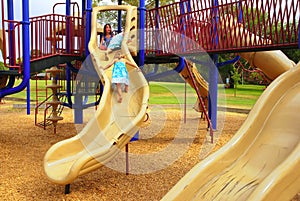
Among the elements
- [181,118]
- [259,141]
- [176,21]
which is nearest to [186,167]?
[259,141]

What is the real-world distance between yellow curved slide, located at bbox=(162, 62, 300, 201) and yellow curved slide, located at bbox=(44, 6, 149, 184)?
78.2 inches

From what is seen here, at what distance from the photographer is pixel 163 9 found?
28.7 ft

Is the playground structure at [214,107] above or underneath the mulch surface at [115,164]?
above

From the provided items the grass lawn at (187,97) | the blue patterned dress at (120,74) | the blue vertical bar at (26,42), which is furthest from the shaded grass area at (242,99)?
the blue vertical bar at (26,42)

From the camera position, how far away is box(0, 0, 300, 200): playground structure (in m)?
3.48

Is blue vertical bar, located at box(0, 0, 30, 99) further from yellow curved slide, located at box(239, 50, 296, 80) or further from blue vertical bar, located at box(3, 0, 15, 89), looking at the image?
yellow curved slide, located at box(239, 50, 296, 80)

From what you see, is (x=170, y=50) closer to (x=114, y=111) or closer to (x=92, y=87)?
(x=114, y=111)

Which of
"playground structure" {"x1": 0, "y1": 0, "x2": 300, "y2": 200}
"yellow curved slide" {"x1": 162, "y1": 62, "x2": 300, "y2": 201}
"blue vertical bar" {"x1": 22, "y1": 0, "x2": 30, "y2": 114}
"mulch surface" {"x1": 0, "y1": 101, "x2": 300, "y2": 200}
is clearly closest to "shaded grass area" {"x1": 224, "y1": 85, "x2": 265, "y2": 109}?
"mulch surface" {"x1": 0, "y1": 101, "x2": 300, "y2": 200}

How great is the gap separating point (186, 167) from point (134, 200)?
200cm

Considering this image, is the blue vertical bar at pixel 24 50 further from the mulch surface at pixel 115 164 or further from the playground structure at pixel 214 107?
the mulch surface at pixel 115 164

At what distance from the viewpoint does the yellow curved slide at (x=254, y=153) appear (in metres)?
3.45

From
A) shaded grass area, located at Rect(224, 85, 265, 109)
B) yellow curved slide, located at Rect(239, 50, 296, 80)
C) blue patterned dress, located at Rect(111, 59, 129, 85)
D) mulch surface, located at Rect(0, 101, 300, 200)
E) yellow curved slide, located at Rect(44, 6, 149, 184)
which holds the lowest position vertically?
mulch surface, located at Rect(0, 101, 300, 200)

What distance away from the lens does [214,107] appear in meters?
10.4

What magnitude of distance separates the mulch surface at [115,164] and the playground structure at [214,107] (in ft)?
1.48
